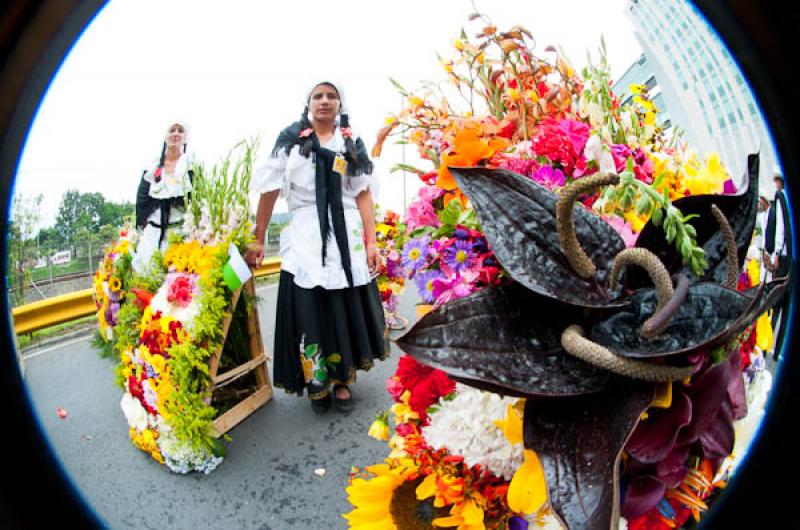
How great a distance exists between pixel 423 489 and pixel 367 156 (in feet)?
5.93

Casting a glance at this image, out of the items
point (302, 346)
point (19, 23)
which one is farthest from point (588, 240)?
point (302, 346)

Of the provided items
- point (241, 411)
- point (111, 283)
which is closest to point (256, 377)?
point (241, 411)

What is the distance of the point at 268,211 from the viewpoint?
2.24 meters

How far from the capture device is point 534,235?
2.00ft

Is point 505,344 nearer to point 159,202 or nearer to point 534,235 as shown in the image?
point 534,235

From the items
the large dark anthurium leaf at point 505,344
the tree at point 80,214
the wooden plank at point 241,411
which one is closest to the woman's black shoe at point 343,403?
the wooden plank at point 241,411

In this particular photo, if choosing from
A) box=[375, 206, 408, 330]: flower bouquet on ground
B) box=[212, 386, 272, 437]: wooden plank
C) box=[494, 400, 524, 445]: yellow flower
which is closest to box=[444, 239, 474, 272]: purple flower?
box=[494, 400, 524, 445]: yellow flower

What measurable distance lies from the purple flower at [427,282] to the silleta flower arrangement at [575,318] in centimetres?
1

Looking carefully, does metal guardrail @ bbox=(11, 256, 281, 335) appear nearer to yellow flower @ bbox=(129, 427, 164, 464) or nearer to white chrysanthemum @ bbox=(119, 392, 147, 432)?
white chrysanthemum @ bbox=(119, 392, 147, 432)

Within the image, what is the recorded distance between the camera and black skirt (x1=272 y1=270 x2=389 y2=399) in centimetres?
229

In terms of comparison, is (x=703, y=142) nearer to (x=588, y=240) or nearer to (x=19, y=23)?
(x=588, y=240)

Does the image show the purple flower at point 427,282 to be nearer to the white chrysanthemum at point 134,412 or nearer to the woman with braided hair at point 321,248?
the woman with braided hair at point 321,248

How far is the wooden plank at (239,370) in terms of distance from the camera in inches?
80.3

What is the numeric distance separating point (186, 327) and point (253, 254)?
1.49ft
